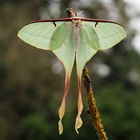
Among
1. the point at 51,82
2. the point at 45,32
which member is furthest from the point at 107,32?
the point at 51,82

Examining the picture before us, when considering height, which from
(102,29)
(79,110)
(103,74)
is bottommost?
(103,74)

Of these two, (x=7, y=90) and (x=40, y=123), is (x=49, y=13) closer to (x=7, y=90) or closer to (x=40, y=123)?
(x=7, y=90)

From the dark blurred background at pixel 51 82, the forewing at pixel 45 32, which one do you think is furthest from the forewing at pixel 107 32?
the dark blurred background at pixel 51 82

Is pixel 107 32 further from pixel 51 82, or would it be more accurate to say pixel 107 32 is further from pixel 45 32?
pixel 51 82

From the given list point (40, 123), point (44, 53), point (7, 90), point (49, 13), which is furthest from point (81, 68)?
point (49, 13)

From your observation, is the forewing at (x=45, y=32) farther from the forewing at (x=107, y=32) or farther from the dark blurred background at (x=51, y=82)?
the dark blurred background at (x=51, y=82)

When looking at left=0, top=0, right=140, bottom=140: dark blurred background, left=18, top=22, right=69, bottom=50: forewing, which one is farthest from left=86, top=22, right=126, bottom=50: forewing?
left=0, top=0, right=140, bottom=140: dark blurred background
